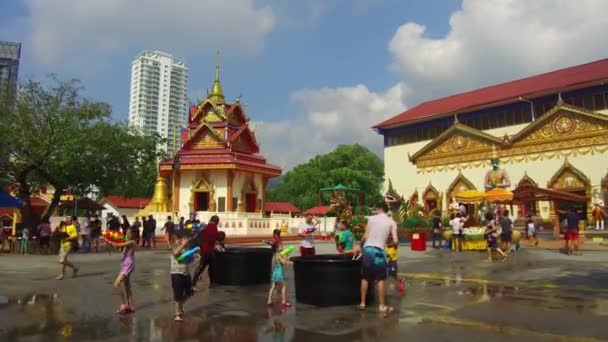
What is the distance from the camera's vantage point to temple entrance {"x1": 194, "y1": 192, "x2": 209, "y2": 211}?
3519 cm

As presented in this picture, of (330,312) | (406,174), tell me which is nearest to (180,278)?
(330,312)

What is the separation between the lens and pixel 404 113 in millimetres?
44344

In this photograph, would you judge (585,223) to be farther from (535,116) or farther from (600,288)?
(600,288)

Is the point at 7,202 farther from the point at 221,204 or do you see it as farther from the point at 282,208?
the point at 282,208

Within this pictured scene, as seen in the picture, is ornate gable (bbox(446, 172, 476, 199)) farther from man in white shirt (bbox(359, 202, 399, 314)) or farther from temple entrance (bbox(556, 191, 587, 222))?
man in white shirt (bbox(359, 202, 399, 314))

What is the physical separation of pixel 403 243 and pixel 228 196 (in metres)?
15.3

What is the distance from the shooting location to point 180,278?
22.3 ft

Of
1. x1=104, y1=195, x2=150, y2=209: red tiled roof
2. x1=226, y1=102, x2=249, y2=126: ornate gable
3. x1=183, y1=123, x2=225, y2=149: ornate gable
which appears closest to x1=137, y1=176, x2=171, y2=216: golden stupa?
x1=183, y1=123, x2=225, y2=149: ornate gable

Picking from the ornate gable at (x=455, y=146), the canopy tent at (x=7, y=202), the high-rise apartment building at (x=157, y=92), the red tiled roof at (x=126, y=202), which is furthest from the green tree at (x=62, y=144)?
the high-rise apartment building at (x=157, y=92)

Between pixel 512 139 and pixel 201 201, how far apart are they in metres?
22.6

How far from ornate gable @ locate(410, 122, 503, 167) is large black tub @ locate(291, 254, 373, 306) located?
29.3 m

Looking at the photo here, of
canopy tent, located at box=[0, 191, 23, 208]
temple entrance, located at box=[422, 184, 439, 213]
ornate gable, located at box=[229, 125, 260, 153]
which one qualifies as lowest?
canopy tent, located at box=[0, 191, 23, 208]

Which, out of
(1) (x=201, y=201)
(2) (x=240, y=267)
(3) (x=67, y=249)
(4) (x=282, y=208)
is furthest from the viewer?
(4) (x=282, y=208)

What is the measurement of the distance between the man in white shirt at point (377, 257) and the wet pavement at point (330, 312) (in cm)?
28
